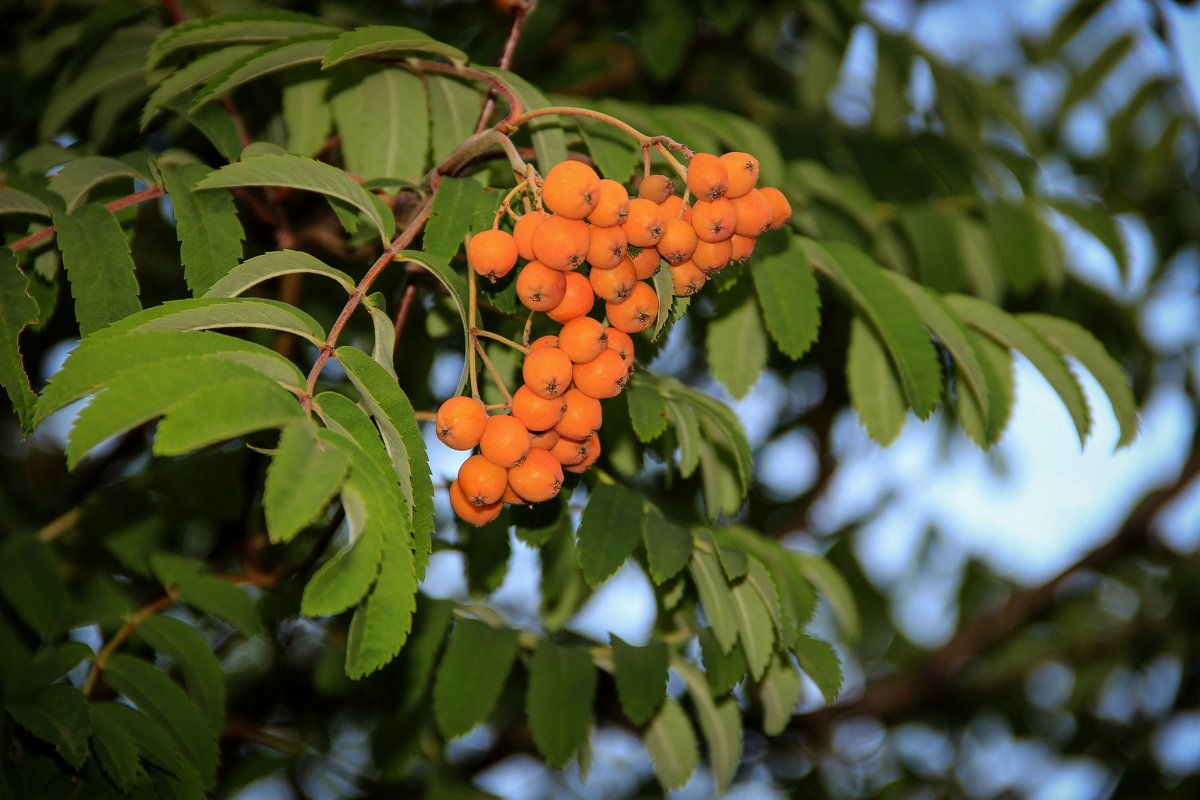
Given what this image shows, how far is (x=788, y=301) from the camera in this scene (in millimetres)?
1523

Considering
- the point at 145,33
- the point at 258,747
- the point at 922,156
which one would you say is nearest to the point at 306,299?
the point at 145,33

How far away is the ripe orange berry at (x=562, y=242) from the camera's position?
1.06m

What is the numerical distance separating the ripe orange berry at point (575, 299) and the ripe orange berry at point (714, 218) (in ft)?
0.46

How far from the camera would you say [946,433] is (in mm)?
3164

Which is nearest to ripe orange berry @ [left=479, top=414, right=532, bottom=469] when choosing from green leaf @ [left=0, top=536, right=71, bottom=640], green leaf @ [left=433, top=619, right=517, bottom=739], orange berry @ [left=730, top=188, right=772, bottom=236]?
orange berry @ [left=730, top=188, right=772, bottom=236]

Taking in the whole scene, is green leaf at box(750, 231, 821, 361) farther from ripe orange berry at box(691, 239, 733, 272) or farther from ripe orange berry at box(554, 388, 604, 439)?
ripe orange berry at box(554, 388, 604, 439)

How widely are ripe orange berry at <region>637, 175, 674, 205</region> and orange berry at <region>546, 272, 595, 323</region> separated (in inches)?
5.5

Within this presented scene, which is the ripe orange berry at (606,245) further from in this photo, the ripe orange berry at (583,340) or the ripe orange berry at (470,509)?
the ripe orange berry at (470,509)

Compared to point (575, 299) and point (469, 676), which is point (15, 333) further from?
point (469, 676)

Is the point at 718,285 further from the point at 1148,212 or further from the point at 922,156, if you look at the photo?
the point at 1148,212

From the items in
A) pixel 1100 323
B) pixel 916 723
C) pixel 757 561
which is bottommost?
pixel 916 723

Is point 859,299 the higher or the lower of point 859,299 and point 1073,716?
the higher

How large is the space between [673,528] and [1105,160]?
2.43m

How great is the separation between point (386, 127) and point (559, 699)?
3.06 feet
